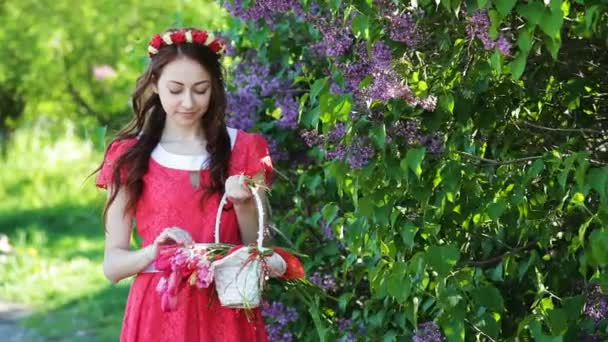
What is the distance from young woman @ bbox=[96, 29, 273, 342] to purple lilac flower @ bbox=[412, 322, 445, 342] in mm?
427

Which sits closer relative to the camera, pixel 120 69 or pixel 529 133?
pixel 529 133

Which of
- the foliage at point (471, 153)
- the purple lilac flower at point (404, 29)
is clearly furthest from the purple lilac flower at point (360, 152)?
the purple lilac flower at point (404, 29)

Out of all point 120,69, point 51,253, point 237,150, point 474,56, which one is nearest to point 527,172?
point 474,56

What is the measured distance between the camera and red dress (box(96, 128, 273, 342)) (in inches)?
132

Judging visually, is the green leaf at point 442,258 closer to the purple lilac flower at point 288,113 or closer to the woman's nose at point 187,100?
the woman's nose at point 187,100

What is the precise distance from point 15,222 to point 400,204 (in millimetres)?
8338

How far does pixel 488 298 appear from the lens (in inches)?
124

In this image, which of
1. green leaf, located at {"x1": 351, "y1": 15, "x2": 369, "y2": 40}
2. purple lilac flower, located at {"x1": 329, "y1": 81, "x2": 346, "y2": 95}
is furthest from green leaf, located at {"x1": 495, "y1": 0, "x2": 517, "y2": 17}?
purple lilac flower, located at {"x1": 329, "y1": 81, "x2": 346, "y2": 95}

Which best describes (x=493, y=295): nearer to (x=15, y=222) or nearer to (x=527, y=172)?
(x=527, y=172)

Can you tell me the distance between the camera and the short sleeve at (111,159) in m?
3.45

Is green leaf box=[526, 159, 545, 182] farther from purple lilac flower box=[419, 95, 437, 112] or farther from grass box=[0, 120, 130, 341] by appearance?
Result: grass box=[0, 120, 130, 341]

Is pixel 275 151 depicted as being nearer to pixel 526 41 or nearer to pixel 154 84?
pixel 154 84

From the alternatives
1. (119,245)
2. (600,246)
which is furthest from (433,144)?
(119,245)

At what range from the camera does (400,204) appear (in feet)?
10.3
